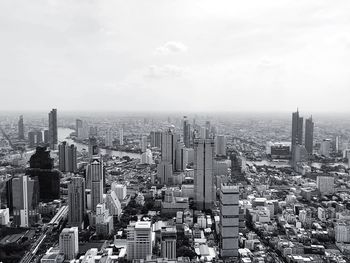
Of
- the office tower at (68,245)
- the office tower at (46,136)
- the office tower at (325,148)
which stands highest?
the office tower at (46,136)

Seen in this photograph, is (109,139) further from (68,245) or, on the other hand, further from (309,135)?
(68,245)

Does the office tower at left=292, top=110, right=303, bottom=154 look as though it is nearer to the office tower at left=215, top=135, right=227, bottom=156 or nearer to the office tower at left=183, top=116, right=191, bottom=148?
the office tower at left=215, top=135, right=227, bottom=156

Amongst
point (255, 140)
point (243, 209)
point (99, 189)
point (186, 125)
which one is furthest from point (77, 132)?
point (243, 209)

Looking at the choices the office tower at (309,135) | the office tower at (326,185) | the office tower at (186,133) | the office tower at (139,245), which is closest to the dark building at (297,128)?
the office tower at (309,135)

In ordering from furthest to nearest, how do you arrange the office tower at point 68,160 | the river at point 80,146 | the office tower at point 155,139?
the office tower at point 155,139 < the river at point 80,146 < the office tower at point 68,160

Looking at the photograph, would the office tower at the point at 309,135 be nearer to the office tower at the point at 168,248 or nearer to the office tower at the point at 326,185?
the office tower at the point at 326,185

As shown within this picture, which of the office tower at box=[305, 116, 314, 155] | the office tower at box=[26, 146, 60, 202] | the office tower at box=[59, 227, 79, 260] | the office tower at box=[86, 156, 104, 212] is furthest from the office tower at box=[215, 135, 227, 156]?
the office tower at box=[59, 227, 79, 260]

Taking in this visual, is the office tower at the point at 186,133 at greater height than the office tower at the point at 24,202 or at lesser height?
greater
